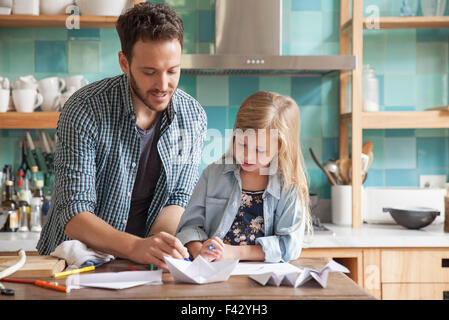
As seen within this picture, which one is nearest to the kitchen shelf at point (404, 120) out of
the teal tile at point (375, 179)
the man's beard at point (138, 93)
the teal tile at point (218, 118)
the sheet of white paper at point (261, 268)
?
the teal tile at point (375, 179)

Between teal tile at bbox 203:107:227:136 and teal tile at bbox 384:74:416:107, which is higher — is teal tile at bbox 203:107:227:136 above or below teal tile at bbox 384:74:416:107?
below

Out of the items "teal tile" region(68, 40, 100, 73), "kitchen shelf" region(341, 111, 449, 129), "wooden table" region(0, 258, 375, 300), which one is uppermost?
"teal tile" region(68, 40, 100, 73)

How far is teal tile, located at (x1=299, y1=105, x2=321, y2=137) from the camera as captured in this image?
8.44 feet

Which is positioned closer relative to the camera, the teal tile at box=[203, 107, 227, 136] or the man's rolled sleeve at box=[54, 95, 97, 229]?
the man's rolled sleeve at box=[54, 95, 97, 229]

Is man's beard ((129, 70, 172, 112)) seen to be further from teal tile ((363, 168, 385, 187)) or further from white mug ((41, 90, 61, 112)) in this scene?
teal tile ((363, 168, 385, 187))

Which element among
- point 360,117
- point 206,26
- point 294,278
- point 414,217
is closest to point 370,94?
point 360,117

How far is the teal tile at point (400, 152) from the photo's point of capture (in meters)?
2.59

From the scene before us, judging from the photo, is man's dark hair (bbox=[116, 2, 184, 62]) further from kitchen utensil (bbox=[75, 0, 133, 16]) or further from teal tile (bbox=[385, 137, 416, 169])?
teal tile (bbox=[385, 137, 416, 169])

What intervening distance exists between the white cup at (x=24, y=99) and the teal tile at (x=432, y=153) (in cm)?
182

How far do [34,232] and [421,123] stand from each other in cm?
173

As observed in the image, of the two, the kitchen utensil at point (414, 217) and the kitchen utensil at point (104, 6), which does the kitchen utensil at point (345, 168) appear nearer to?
the kitchen utensil at point (414, 217)

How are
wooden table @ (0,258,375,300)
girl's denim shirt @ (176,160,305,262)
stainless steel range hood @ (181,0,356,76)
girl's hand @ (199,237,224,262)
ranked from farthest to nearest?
stainless steel range hood @ (181,0,356,76) < girl's denim shirt @ (176,160,305,262) < girl's hand @ (199,237,224,262) < wooden table @ (0,258,375,300)

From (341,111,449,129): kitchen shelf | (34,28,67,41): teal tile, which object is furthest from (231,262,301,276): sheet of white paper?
(34,28,67,41): teal tile

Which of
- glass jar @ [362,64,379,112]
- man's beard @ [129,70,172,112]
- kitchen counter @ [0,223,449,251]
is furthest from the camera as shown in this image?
glass jar @ [362,64,379,112]
